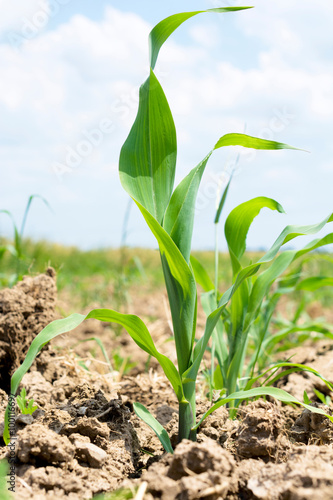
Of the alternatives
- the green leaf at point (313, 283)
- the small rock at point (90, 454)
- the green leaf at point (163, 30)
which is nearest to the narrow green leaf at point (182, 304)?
the small rock at point (90, 454)

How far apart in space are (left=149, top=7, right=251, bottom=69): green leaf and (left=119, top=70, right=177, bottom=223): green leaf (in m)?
0.10

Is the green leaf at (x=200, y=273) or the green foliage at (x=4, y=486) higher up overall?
the green leaf at (x=200, y=273)

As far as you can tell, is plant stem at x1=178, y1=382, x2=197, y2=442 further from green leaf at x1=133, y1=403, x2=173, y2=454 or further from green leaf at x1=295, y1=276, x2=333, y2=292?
green leaf at x1=295, y1=276, x2=333, y2=292

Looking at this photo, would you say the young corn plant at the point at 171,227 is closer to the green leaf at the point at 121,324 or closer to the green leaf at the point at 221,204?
the green leaf at the point at 121,324

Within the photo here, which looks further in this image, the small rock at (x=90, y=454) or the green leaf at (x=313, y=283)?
the green leaf at (x=313, y=283)

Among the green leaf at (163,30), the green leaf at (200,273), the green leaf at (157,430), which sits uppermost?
the green leaf at (163,30)

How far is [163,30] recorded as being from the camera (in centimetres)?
117

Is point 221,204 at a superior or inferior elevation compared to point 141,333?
superior

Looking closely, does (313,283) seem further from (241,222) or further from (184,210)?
(184,210)

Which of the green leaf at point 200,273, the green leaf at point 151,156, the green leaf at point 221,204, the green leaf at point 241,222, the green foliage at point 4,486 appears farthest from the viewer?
the green leaf at point 200,273

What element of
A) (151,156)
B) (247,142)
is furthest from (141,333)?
(247,142)

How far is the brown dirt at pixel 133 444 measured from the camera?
35.0 inches

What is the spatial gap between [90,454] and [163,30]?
1.09 metres

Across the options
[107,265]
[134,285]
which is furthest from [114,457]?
[107,265]
